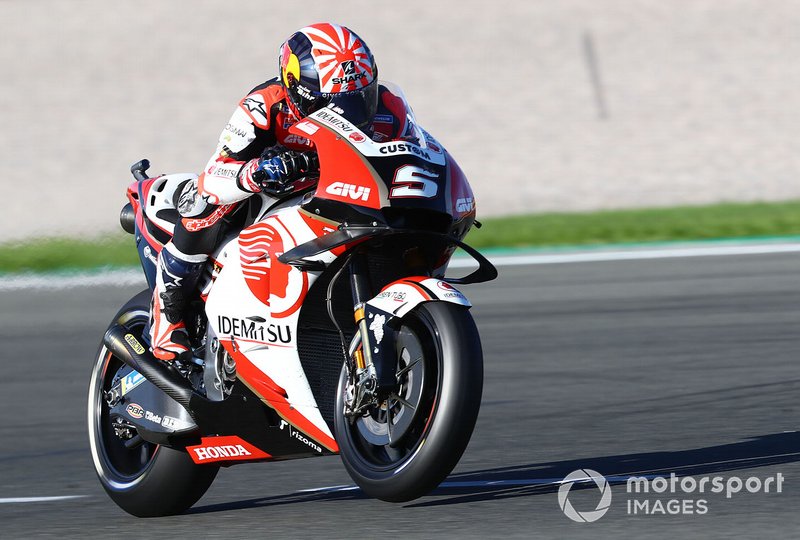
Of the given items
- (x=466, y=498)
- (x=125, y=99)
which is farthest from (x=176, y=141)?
(x=466, y=498)

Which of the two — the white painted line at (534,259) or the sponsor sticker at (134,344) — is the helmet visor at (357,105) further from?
the white painted line at (534,259)

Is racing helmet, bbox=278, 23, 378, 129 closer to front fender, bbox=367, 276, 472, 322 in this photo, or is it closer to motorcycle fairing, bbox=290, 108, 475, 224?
motorcycle fairing, bbox=290, 108, 475, 224

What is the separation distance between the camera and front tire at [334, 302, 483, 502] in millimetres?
4660

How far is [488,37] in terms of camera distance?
81.1 ft

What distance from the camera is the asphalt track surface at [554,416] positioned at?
512 cm

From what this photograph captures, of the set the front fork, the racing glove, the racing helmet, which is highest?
the racing helmet

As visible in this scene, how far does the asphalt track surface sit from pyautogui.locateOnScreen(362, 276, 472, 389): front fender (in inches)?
22.0

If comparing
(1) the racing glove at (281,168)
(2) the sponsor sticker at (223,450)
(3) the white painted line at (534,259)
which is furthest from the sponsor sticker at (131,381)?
(3) the white painted line at (534,259)

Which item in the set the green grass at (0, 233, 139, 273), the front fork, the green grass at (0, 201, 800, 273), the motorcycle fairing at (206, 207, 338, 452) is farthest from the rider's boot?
the green grass at (0, 233, 139, 273)

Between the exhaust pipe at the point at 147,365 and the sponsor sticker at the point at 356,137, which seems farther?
the exhaust pipe at the point at 147,365

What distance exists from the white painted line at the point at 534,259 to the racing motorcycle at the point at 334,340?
719 centimetres

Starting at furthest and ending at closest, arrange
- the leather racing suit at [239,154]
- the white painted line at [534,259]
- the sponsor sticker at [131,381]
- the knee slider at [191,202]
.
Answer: the white painted line at [534,259], the sponsor sticker at [131,381], the knee slider at [191,202], the leather racing suit at [239,154]

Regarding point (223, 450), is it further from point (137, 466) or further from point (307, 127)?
point (307, 127)

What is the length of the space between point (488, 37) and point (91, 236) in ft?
38.3
